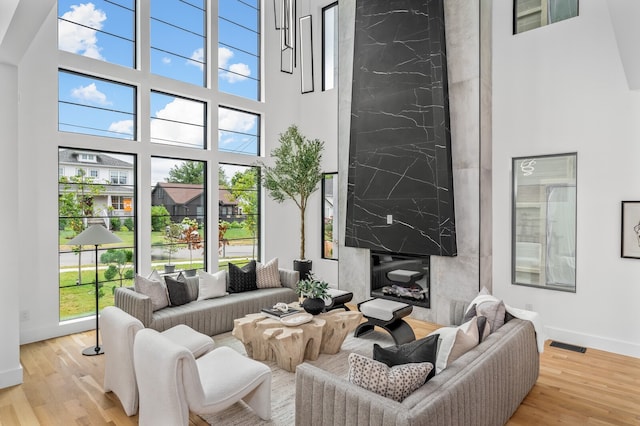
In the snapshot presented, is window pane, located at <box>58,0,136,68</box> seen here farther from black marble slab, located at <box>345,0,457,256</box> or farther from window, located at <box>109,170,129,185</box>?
black marble slab, located at <box>345,0,457,256</box>

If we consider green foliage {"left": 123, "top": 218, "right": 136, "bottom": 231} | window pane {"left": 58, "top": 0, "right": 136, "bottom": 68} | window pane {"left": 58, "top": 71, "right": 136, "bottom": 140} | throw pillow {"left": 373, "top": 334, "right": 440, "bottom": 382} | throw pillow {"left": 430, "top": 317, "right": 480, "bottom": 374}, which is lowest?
throw pillow {"left": 430, "top": 317, "right": 480, "bottom": 374}

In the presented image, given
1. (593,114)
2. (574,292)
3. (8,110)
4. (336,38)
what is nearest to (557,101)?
(593,114)

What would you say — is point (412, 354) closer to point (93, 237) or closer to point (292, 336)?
point (292, 336)

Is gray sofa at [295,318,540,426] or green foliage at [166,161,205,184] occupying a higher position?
green foliage at [166,161,205,184]

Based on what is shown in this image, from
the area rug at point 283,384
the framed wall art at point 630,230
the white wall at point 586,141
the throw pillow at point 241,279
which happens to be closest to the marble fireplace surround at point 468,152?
the white wall at point 586,141

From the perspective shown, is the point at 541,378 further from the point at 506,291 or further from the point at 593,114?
the point at 593,114

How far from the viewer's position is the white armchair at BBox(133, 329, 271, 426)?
2.36 metres

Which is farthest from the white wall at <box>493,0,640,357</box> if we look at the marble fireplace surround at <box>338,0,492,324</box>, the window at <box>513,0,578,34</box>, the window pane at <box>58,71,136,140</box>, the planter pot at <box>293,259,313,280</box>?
the window pane at <box>58,71,136,140</box>

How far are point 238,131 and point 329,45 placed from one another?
8.25 ft

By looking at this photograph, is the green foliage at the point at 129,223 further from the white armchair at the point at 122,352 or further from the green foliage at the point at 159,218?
the white armchair at the point at 122,352

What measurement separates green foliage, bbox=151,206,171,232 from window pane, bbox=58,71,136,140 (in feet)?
3.65

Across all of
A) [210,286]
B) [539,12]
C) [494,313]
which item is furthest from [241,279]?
[539,12]

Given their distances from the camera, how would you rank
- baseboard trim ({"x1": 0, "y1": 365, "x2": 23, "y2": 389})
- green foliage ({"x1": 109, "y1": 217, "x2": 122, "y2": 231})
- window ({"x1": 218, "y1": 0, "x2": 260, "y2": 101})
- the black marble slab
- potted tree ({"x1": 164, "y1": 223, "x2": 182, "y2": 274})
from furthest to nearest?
window ({"x1": 218, "y1": 0, "x2": 260, "y2": 101}) → potted tree ({"x1": 164, "y1": 223, "x2": 182, "y2": 274}) → green foliage ({"x1": 109, "y1": 217, "x2": 122, "y2": 231}) → the black marble slab → baseboard trim ({"x1": 0, "y1": 365, "x2": 23, "y2": 389})

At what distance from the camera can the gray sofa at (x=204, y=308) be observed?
4.25 metres
